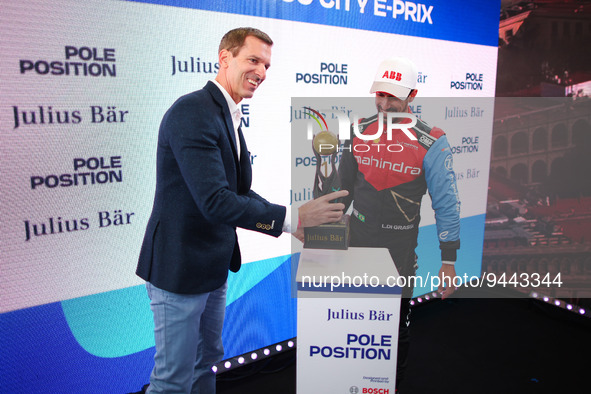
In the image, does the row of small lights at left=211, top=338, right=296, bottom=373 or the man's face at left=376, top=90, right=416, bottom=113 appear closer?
the man's face at left=376, top=90, right=416, bottom=113

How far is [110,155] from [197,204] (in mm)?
811

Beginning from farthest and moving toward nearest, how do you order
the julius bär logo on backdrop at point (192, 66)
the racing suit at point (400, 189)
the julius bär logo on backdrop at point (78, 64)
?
the racing suit at point (400, 189), the julius bär logo on backdrop at point (192, 66), the julius bär logo on backdrop at point (78, 64)

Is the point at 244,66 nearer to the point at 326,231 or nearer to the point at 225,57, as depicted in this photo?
the point at 225,57

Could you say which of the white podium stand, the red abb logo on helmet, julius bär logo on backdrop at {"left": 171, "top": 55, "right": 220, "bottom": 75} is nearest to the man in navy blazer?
the white podium stand

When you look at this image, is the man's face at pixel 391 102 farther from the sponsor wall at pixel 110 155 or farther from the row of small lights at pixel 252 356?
the row of small lights at pixel 252 356

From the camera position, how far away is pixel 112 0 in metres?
1.79

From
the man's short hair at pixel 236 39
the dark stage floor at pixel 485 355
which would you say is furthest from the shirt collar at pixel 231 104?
the dark stage floor at pixel 485 355

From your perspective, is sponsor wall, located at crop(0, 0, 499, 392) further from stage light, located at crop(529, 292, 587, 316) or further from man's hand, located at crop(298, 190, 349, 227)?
stage light, located at crop(529, 292, 587, 316)

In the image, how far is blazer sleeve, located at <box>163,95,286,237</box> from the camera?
1.28 meters

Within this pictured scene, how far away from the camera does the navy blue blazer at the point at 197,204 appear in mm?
1294

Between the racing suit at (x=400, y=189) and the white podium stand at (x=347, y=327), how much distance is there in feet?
2.78

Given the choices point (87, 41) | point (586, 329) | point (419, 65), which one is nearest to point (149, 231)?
point (87, 41)

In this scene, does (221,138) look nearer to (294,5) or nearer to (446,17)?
(294,5)

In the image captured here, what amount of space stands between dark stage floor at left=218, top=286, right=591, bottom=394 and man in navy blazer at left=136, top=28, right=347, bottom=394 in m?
1.15
